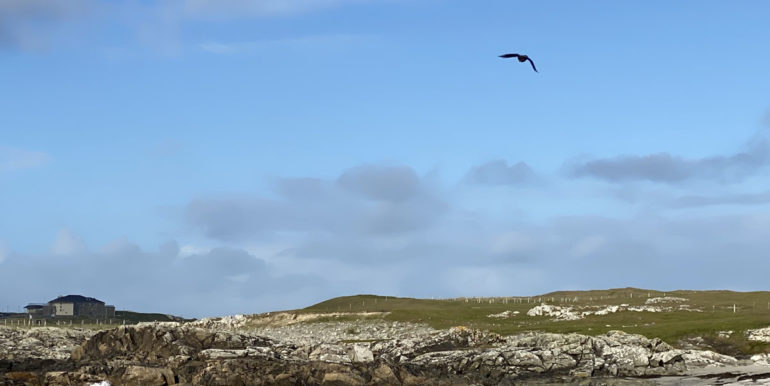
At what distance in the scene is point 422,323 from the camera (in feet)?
374

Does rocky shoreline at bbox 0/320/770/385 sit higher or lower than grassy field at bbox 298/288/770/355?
lower

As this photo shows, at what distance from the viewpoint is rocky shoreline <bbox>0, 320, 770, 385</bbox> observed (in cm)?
5691

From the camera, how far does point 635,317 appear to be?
104 m

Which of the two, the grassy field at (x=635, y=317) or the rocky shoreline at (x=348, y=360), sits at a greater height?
the grassy field at (x=635, y=317)

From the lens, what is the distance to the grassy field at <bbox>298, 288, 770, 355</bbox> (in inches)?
3107

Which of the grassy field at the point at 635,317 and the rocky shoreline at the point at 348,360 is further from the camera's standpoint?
the grassy field at the point at 635,317

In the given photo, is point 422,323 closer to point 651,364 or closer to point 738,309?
point 738,309

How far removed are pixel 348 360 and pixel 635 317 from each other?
4810 centimetres

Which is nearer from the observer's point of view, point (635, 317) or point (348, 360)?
point (348, 360)

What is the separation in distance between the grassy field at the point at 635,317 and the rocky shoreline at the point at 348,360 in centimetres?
866

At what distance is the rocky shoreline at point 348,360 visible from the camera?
56.9 metres

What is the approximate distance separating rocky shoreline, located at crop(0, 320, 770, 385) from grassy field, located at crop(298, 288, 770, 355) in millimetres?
8664

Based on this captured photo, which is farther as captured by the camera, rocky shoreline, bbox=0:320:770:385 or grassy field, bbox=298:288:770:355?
grassy field, bbox=298:288:770:355

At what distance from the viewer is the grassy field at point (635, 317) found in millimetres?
78912
